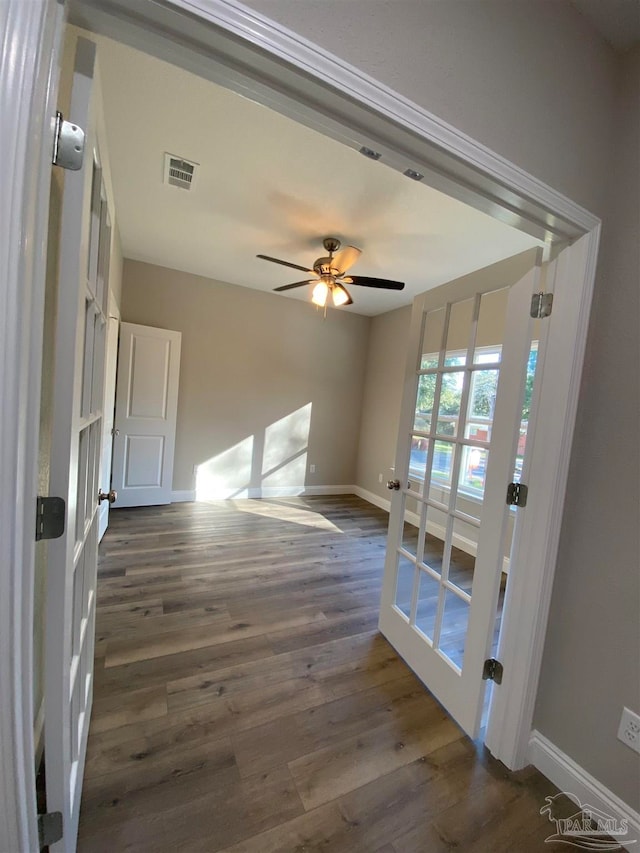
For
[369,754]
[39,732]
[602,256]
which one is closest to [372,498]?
[369,754]

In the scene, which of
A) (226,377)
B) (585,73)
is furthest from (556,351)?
(226,377)

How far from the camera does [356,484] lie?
215 inches

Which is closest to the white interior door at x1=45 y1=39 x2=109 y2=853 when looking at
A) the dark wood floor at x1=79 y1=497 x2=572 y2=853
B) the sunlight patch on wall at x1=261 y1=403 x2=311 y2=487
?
the dark wood floor at x1=79 y1=497 x2=572 y2=853

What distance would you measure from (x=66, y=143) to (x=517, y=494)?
64.6 inches

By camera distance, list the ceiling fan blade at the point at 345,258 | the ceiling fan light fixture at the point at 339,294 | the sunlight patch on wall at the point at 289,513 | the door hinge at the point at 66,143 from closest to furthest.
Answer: the door hinge at the point at 66,143 → the ceiling fan blade at the point at 345,258 → the ceiling fan light fixture at the point at 339,294 → the sunlight patch on wall at the point at 289,513

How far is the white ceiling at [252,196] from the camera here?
167 cm

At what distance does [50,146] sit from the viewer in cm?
62

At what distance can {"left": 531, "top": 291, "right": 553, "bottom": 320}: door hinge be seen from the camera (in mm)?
1295

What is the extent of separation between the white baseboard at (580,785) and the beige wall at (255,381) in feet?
12.8

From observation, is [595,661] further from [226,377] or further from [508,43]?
[226,377]

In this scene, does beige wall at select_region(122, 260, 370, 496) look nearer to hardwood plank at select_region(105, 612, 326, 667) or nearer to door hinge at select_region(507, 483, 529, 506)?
hardwood plank at select_region(105, 612, 326, 667)

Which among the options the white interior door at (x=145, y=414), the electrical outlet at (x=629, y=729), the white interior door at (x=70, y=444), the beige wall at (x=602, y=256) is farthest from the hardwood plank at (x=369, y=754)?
the white interior door at (x=145, y=414)

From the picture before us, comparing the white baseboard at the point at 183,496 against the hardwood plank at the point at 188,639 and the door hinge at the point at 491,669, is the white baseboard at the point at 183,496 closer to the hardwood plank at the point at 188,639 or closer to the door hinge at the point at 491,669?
the hardwood plank at the point at 188,639

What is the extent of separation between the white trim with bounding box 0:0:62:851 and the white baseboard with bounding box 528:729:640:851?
166cm
